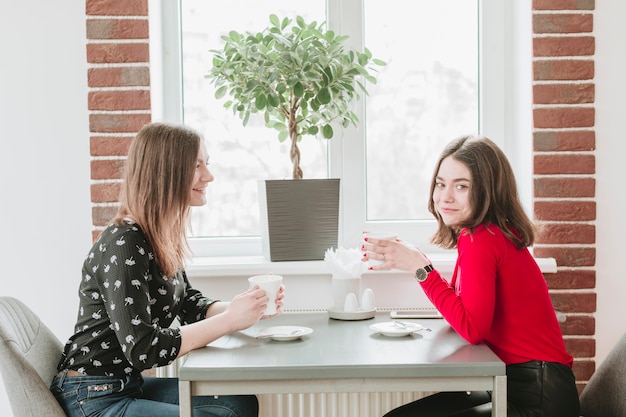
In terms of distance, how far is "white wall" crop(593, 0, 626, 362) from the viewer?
2.29 m

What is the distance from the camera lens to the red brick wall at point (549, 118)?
7.53 ft

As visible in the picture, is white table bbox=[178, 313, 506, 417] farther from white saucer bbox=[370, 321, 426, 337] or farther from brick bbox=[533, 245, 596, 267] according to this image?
brick bbox=[533, 245, 596, 267]

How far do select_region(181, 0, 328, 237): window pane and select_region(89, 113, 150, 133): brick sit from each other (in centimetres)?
32

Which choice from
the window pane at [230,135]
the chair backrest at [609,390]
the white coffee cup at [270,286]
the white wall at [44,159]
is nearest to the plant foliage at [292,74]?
the window pane at [230,135]

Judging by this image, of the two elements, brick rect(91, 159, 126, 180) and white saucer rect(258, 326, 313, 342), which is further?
brick rect(91, 159, 126, 180)

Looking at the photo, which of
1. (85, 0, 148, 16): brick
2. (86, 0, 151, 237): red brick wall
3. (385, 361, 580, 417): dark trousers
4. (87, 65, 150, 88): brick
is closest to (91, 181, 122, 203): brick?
(86, 0, 151, 237): red brick wall

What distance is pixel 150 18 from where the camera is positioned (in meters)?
2.35

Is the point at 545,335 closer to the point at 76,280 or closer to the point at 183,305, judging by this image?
the point at 183,305

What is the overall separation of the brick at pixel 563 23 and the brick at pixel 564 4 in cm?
2

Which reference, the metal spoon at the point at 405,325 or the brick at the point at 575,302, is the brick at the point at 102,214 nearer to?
the metal spoon at the point at 405,325

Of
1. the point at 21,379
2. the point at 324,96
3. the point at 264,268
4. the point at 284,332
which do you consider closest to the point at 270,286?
the point at 284,332

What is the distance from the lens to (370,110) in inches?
102

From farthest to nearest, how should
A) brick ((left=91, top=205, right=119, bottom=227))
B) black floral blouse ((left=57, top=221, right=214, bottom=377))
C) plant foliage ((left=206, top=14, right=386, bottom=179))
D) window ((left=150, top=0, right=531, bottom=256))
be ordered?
window ((left=150, top=0, right=531, bottom=256)), brick ((left=91, top=205, right=119, bottom=227)), plant foliage ((left=206, top=14, right=386, bottom=179)), black floral blouse ((left=57, top=221, right=214, bottom=377))

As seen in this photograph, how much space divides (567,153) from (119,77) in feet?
5.24
